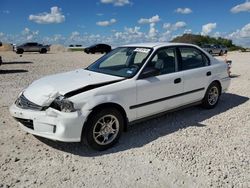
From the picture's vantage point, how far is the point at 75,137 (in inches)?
163

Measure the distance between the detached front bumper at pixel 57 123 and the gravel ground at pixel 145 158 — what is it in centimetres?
35

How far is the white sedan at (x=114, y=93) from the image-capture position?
4.12 meters

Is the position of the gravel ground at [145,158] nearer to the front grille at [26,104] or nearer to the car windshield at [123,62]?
the front grille at [26,104]

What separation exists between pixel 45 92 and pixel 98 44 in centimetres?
3869

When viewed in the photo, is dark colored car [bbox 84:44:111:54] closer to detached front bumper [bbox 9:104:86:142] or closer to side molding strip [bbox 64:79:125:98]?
side molding strip [bbox 64:79:125:98]

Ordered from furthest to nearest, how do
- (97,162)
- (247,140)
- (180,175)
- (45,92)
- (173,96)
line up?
(173,96) → (247,140) → (45,92) → (97,162) → (180,175)

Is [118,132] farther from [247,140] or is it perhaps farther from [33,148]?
→ [247,140]

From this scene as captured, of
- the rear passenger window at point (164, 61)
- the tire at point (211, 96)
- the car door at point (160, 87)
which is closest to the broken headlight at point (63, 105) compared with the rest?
the car door at point (160, 87)

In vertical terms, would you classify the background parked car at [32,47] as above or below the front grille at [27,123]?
above

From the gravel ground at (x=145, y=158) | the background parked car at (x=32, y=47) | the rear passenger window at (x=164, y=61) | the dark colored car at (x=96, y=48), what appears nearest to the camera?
the gravel ground at (x=145, y=158)

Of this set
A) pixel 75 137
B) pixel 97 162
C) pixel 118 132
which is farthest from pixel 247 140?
pixel 75 137

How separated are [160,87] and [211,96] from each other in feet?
6.76

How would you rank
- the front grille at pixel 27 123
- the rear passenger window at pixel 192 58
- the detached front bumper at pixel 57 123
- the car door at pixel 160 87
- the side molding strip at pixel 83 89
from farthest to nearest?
the rear passenger window at pixel 192 58, the car door at pixel 160 87, the front grille at pixel 27 123, the side molding strip at pixel 83 89, the detached front bumper at pixel 57 123

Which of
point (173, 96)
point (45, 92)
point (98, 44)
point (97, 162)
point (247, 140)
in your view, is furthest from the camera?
point (98, 44)
